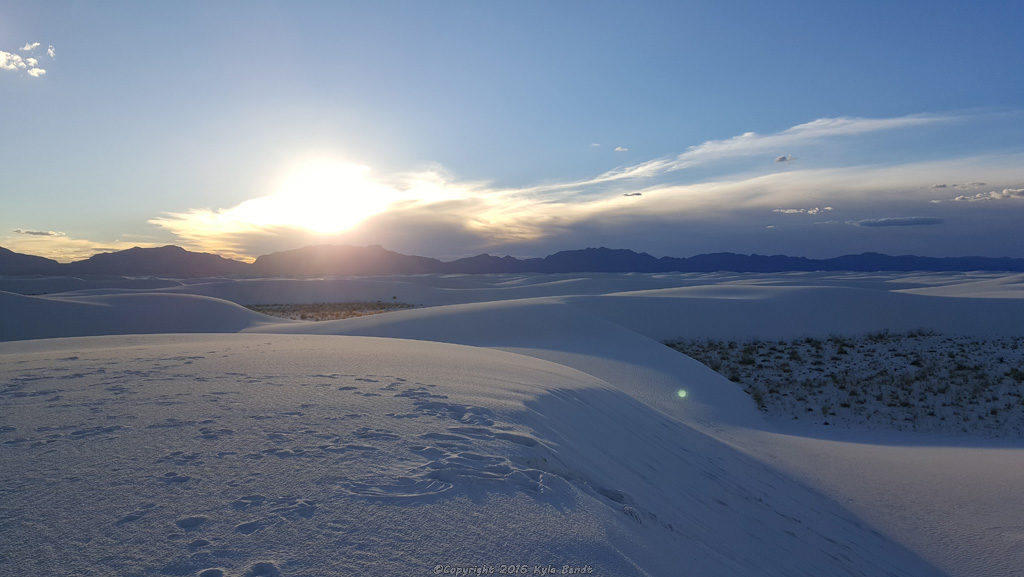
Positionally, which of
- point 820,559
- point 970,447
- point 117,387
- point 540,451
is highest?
point 117,387

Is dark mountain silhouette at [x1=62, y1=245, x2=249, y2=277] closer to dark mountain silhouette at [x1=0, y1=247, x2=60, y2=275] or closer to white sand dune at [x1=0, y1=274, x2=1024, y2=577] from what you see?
dark mountain silhouette at [x1=0, y1=247, x2=60, y2=275]

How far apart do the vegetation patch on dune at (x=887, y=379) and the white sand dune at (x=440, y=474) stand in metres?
1.34

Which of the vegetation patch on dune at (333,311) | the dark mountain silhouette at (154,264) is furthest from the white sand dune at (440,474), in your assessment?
the dark mountain silhouette at (154,264)

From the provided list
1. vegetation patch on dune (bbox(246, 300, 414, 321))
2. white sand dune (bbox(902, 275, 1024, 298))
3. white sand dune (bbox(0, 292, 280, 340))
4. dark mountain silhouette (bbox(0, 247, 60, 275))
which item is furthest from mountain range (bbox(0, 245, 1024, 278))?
white sand dune (bbox(902, 275, 1024, 298))

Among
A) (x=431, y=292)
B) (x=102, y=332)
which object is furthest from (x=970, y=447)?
(x=431, y=292)

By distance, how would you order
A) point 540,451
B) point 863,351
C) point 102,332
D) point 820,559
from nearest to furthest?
point 540,451
point 820,559
point 863,351
point 102,332

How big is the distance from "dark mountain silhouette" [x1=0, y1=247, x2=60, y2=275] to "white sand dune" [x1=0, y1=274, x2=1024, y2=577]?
14145 cm

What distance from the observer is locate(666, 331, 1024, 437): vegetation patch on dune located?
9.82 m

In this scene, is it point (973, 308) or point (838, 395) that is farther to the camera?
point (973, 308)

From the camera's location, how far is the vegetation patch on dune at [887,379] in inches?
387

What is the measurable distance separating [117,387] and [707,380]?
11040 mm

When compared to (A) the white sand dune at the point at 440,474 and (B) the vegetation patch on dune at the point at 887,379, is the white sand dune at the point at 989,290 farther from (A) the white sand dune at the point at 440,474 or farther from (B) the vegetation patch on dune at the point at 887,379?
(A) the white sand dune at the point at 440,474

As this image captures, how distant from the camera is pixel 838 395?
37.2ft

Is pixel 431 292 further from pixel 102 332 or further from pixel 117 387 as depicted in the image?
pixel 117 387
